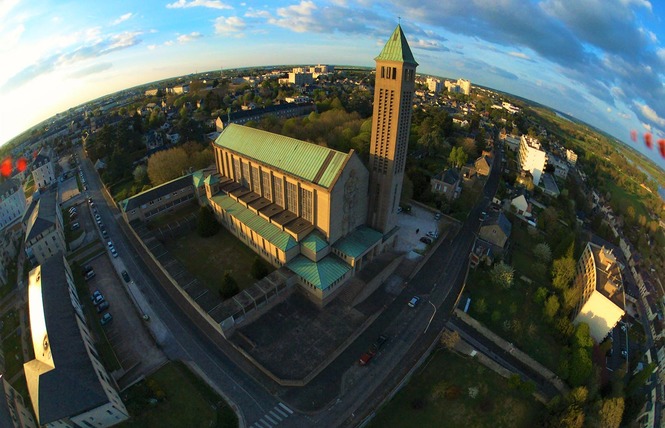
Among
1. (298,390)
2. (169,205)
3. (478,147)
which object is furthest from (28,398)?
(478,147)

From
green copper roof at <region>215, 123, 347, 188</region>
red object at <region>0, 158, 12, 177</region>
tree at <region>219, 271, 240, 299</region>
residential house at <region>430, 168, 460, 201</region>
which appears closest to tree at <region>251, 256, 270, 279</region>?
tree at <region>219, 271, 240, 299</region>

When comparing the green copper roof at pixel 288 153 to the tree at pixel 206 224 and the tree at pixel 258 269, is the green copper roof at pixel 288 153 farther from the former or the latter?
the tree at pixel 258 269

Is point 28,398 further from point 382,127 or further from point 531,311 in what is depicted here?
point 531,311

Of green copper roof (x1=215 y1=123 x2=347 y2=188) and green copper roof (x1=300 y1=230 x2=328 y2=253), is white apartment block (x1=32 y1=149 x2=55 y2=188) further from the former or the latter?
green copper roof (x1=300 y1=230 x2=328 y2=253)

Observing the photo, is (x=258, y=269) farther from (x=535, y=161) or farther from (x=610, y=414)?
(x=535, y=161)

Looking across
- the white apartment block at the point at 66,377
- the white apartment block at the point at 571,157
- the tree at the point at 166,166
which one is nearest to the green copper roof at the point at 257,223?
the tree at the point at 166,166

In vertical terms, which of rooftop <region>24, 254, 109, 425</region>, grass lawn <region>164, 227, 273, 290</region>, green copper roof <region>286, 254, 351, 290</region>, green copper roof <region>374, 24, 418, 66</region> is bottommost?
grass lawn <region>164, 227, 273, 290</region>

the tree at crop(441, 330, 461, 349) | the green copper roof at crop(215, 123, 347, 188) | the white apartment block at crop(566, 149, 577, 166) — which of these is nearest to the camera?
the tree at crop(441, 330, 461, 349)
